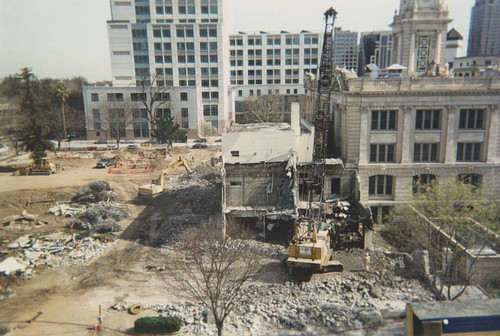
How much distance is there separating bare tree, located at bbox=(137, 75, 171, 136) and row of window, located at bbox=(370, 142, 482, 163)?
210ft

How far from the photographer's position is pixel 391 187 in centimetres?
4456

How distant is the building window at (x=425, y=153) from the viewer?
4381 centimetres

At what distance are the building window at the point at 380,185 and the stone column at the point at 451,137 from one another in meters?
6.48

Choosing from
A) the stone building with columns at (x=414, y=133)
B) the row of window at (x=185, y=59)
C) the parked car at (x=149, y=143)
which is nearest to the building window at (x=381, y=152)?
the stone building with columns at (x=414, y=133)

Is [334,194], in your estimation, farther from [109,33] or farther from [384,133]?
[109,33]

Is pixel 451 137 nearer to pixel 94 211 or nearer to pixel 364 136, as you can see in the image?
pixel 364 136

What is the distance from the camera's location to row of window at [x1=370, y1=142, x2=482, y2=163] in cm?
4378

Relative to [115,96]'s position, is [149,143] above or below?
below

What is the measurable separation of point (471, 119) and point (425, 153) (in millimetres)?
5950

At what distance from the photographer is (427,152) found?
43969 mm

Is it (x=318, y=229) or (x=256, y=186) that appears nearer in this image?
(x=318, y=229)

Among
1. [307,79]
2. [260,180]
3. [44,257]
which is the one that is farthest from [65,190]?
[307,79]

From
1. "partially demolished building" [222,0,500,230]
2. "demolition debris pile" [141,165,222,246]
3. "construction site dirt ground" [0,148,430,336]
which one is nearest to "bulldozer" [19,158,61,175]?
"construction site dirt ground" [0,148,430,336]

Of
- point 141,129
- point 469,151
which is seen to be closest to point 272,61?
point 141,129
